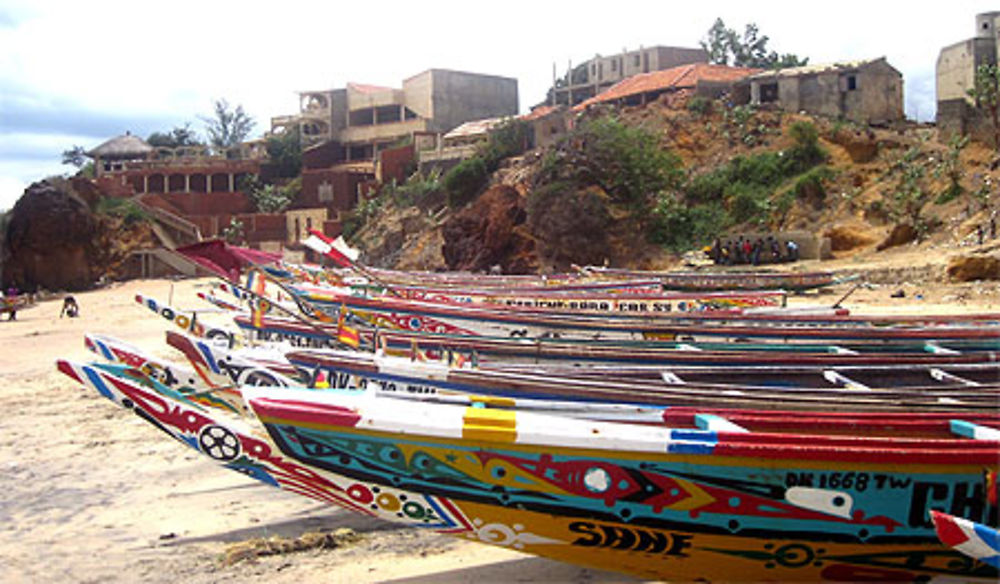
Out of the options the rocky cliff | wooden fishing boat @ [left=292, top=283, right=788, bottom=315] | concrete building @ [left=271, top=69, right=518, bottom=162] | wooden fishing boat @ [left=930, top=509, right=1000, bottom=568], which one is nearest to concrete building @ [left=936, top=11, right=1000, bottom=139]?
wooden fishing boat @ [left=292, top=283, right=788, bottom=315]

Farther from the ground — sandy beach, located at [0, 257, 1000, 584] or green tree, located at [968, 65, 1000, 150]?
green tree, located at [968, 65, 1000, 150]

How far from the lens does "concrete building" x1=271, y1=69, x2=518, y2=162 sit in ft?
169

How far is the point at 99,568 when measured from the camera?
6645mm

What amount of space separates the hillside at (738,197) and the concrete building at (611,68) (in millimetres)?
11870

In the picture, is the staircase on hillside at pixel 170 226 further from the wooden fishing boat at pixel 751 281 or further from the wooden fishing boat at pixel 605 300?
the wooden fishing boat at pixel 605 300

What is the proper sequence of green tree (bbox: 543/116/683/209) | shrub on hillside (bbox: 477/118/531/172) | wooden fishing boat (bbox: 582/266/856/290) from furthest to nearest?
shrub on hillside (bbox: 477/118/531/172), green tree (bbox: 543/116/683/209), wooden fishing boat (bbox: 582/266/856/290)

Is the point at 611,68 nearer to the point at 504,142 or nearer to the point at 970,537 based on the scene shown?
the point at 504,142

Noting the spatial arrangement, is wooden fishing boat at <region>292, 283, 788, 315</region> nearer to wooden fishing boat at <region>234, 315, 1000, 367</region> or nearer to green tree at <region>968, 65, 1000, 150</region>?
wooden fishing boat at <region>234, 315, 1000, 367</region>

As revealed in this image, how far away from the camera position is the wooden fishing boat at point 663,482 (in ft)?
15.0

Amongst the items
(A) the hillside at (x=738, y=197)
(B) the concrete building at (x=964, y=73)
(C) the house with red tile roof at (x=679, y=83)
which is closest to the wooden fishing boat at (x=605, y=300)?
(A) the hillside at (x=738, y=197)

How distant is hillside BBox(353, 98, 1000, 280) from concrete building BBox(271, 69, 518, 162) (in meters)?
12.0

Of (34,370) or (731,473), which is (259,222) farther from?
(731,473)

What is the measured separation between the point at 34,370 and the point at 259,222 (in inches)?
1157

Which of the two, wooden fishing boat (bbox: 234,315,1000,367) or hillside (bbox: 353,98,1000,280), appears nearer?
wooden fishing boat (bbox: 234,315,1000,367)
